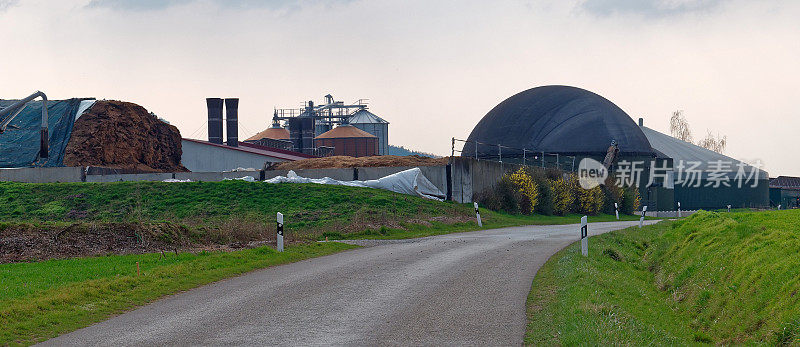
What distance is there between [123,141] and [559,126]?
144 ft

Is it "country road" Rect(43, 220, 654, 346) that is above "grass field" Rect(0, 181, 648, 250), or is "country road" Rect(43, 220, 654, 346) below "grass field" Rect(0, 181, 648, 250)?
below

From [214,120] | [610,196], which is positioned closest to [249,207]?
[610,196]

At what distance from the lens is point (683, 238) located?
85.0 ft

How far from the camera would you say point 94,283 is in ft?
49.4

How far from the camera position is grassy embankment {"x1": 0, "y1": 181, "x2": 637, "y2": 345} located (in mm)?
13302

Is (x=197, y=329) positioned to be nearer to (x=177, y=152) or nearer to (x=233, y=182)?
(x=233, y=182)

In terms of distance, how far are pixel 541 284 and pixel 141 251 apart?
1229 centimetres

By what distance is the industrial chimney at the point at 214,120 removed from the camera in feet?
276

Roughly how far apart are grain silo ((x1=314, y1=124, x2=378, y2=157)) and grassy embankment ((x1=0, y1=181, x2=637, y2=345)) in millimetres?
57140

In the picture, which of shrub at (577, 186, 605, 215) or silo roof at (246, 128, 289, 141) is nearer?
shrub at (577, 186, 605, 215)

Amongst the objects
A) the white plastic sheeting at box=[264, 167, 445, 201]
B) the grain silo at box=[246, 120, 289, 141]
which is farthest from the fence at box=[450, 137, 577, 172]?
the grain silo at box=[246, 120, 289, 141]

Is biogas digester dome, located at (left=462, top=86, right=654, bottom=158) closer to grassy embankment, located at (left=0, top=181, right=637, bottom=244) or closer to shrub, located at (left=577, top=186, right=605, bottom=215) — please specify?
shrub, located at (left=577, top=186, right=605, bottom=215)

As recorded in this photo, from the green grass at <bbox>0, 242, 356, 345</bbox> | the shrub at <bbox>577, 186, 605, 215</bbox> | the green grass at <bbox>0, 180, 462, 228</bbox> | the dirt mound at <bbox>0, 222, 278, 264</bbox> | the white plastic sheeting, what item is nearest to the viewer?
the green grass at <bbox>0, 242, 356, 345</bbox>

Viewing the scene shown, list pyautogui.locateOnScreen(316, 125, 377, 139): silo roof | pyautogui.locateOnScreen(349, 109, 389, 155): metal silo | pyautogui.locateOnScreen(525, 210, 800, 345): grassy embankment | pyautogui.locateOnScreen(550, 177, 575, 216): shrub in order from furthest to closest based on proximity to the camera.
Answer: pyautogui.locateOnScreen(349, 109, 389, 155): metal silo < pyautogui.locateOnScreen(316, 125, 377, 139): silo roof < pyautogui.locateOnScreen(550, 177, 575, 216): shrub < pyautogui.locateOnScreen(525, 210, 800, 345): grassy embankment
